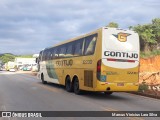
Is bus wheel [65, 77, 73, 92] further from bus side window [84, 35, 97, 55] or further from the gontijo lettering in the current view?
the gontijo lettering

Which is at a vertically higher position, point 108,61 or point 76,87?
point 108,61

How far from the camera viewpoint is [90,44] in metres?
16.8

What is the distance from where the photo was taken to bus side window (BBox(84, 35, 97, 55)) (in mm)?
16383

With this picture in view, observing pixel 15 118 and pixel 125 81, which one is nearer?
pixel 15 118

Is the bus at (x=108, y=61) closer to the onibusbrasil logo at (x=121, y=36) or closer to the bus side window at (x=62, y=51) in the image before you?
the onibusbrasil logo at (x=121, y=36)

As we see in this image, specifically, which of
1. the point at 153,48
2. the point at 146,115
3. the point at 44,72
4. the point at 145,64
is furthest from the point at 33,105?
the point at 153,48

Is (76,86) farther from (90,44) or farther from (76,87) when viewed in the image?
(90,44)

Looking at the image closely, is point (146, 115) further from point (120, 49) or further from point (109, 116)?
point (120, 49)

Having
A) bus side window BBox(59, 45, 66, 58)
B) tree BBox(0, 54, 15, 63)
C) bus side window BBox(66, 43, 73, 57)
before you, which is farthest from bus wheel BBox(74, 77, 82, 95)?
tree BBox(0, 54, 15, 63)

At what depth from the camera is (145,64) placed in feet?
184

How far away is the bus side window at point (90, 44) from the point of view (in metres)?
16.4

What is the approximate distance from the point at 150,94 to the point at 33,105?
7756 millimetres

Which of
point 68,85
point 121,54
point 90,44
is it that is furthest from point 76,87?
point 121,54

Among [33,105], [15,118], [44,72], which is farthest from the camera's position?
[44,72]
